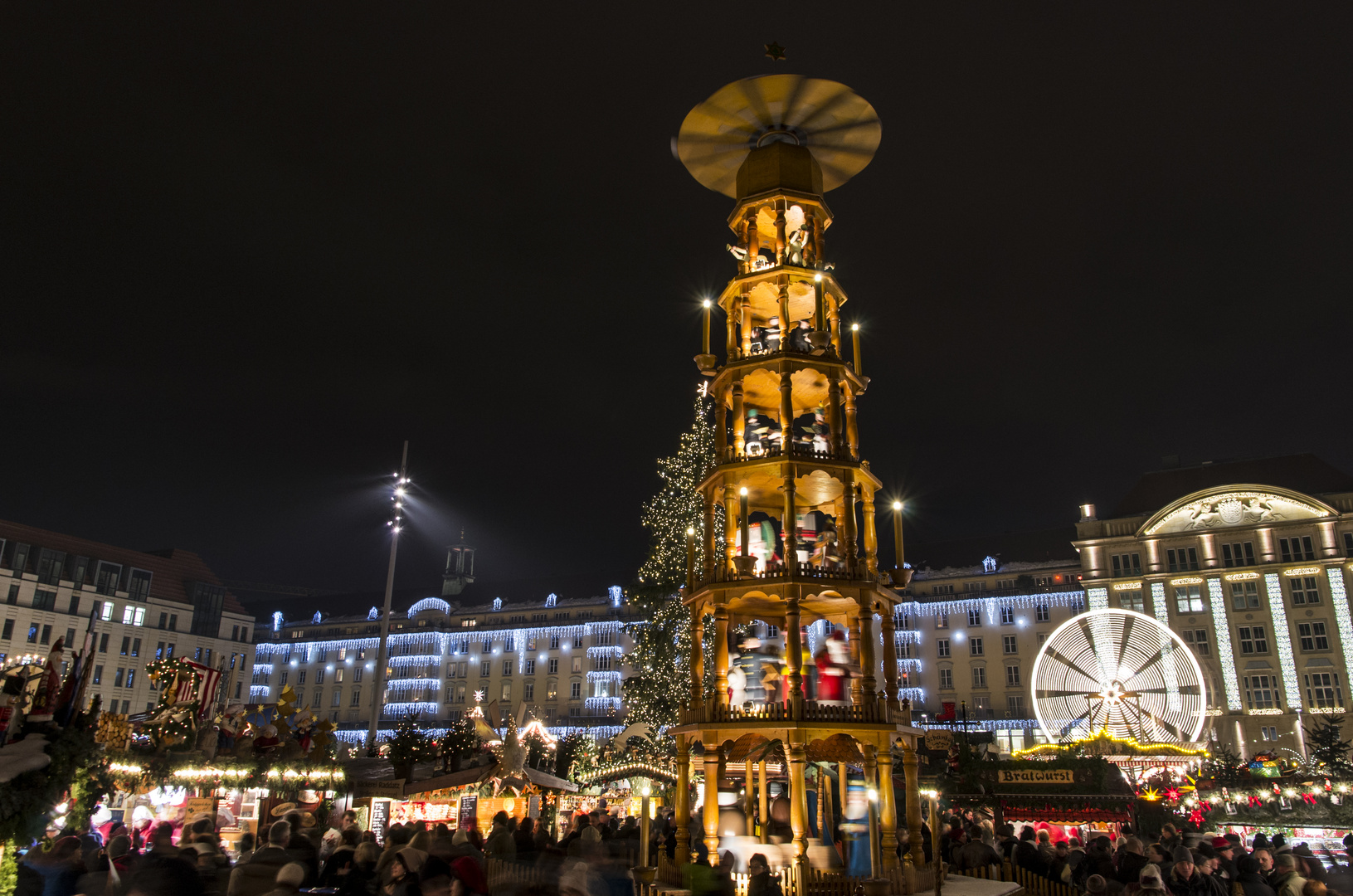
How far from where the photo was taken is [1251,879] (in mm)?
12094

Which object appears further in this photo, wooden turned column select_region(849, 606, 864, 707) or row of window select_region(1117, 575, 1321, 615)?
row of window select_region(1117, 575, 1321, 615)

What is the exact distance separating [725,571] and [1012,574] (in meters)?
71.6

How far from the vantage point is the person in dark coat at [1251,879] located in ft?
38.4

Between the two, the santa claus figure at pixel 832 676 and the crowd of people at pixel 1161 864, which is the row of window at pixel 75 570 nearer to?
the santa claus figure at pixel 832 676

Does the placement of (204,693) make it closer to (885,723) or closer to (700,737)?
(700,737)

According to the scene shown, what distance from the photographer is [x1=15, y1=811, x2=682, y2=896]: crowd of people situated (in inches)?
265

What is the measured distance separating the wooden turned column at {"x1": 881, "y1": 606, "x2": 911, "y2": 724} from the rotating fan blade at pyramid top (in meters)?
9.19

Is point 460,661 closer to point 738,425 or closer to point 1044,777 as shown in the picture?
point 1044,777

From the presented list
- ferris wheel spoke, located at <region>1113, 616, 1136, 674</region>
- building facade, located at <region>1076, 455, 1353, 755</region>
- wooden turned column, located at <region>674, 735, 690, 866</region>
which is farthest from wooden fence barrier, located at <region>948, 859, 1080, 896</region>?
building facade, located at <region>1076, 455, 1353, 755</region>

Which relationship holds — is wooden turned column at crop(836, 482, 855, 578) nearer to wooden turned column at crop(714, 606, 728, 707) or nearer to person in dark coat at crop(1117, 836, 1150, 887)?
wooden turned column at crop(714, 606, 728, 707)

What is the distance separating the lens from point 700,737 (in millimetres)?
15531

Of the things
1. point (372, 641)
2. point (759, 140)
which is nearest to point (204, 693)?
point (759, 140)

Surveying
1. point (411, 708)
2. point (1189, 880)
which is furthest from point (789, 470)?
point (411, 708)

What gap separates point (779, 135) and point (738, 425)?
22.7 feet
